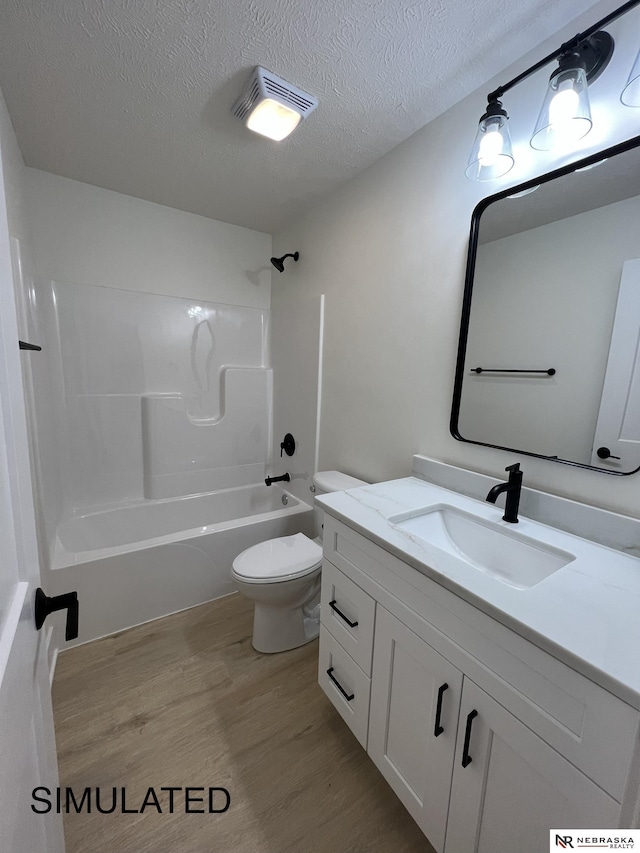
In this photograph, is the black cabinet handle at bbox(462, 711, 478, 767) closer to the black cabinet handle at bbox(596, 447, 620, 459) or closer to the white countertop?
the white countertop

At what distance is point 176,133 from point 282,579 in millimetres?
2016

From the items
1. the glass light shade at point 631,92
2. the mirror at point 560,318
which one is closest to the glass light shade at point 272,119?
the mirror at point 560,318

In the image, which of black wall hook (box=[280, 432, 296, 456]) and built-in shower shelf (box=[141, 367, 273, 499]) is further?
black wall hook (box=[280, 432, 296, 456])

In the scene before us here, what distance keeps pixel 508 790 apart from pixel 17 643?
0.93 metres

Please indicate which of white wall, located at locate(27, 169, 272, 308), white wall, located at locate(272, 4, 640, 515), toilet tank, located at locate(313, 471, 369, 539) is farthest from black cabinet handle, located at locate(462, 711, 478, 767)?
white wall, located at locate(27, 169, 272, 308)

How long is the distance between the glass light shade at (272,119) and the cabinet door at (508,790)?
1898mm

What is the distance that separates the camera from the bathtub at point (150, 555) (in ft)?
5.65

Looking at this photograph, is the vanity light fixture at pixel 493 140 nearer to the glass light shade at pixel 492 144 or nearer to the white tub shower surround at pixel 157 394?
the glass light shade at pixel 492 144

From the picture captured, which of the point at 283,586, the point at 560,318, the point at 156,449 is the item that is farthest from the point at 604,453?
the point at 156,449

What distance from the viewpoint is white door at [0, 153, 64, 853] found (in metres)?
0.44

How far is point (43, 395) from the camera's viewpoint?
6.06ft

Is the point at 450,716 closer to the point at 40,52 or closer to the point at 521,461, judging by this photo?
the point at 521,461

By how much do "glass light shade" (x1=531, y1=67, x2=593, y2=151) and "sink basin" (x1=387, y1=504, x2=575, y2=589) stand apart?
114cm

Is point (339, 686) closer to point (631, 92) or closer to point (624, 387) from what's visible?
point (624, 387)
